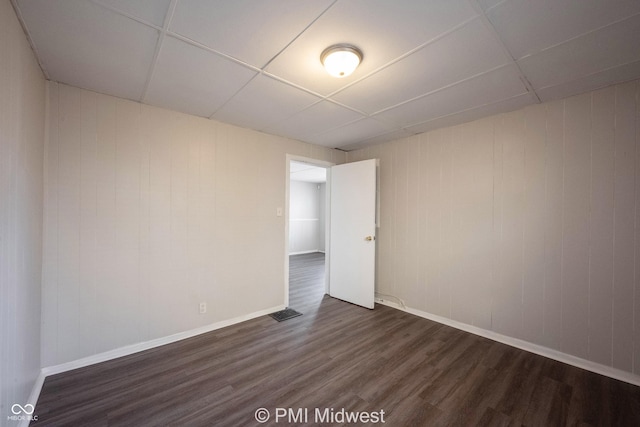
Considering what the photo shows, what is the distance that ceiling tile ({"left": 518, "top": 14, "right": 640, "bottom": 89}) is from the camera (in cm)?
144

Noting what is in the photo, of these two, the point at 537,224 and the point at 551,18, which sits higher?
the point at 551,18

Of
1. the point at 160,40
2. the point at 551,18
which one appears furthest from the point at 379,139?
the point at 160,40

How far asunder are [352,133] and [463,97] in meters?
1.38

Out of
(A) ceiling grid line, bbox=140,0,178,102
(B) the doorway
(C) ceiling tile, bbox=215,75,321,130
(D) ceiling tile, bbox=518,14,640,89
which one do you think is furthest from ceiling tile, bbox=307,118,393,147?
(B) the doorway

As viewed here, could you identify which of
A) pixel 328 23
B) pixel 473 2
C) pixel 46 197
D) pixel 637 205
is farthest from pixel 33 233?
pixel 637 205

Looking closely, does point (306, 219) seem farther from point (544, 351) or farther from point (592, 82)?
point (592, 82)

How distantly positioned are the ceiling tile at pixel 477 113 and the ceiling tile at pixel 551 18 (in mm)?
855

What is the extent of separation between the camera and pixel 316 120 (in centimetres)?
285

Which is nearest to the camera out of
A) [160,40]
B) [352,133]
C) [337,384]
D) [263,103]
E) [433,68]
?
[160,40]

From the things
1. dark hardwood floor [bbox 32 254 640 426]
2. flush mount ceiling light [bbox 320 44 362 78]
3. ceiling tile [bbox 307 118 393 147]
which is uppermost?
ceiling tile [bbox 307 118 393 147]

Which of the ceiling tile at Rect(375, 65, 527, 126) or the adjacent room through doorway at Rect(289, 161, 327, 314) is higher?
the ceiling tile at Rect(375, 65, 527, 126)

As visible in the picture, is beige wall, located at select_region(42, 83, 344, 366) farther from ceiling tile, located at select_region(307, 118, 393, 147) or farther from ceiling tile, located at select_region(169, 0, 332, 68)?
ceiling tile, located at select_region(169, 0, 332, 68)

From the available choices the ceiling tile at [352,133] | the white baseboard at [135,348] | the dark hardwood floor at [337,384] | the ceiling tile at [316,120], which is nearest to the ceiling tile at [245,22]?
the ceiling tile at [316,120]

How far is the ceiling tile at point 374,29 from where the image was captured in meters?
1.28
